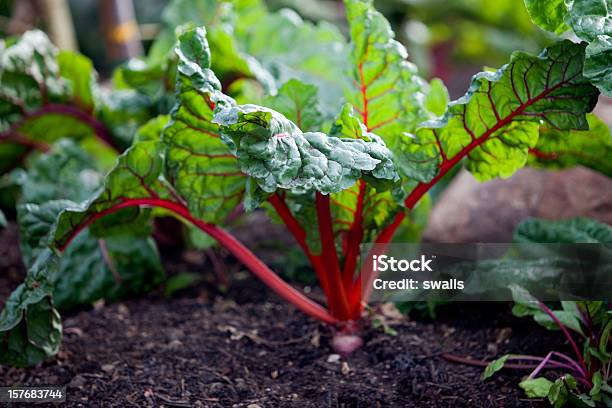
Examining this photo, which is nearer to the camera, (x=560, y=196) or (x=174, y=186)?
(x=174, y=186)

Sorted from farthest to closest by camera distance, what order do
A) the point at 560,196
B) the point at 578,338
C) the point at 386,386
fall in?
the point at 560,196 → the point at 578,338 → the point at 386,386

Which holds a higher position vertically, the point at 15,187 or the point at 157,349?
the point at 15,187

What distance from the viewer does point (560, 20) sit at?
5.20ft

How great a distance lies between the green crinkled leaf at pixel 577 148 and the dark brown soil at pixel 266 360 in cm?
48

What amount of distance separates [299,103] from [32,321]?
0.92 metres

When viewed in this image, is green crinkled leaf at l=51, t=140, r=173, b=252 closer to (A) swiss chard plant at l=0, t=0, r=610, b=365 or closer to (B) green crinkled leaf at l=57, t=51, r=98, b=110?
(A) swiss chard plant at l=0, t=0, r=610, b=365

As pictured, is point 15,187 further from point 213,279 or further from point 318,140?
point 318,140

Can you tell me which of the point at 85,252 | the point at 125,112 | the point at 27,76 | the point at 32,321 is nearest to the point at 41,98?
the point at 27,76

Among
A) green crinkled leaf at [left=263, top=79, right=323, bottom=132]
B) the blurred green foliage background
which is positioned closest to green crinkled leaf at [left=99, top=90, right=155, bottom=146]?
green crinkled leaf at [left=263, top=79, right=323, bottom=132]

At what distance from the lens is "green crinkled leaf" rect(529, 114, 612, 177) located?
189 cm

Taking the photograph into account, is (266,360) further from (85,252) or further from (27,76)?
(27,76)

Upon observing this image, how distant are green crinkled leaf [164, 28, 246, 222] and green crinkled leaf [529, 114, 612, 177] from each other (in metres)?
0.89

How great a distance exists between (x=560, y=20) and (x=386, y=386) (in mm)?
1000

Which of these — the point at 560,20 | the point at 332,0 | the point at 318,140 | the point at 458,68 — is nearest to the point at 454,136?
the point at 560,20
